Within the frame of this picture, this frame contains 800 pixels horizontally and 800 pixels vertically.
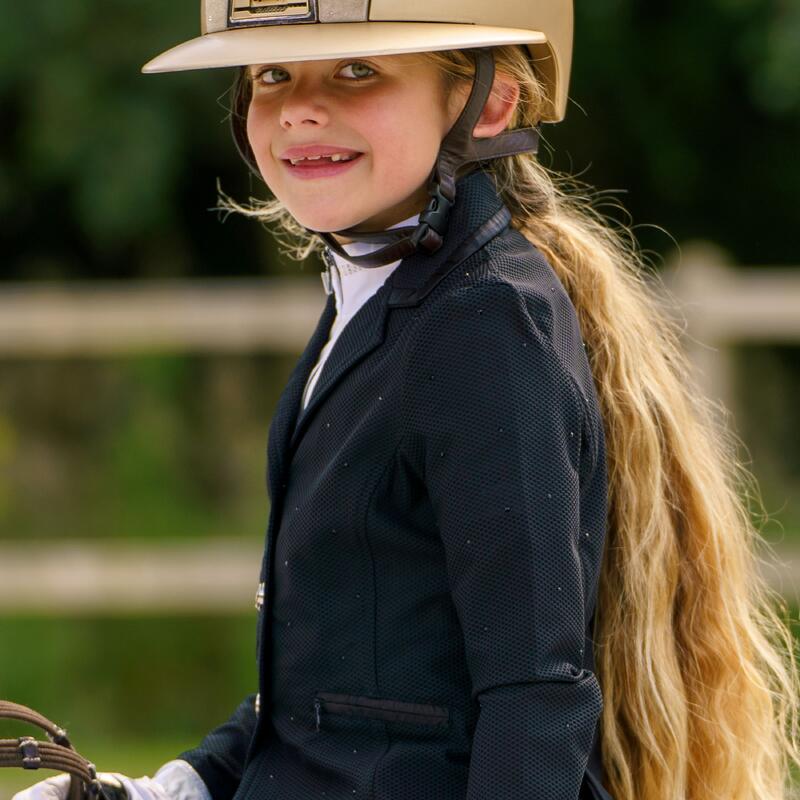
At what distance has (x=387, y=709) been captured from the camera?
67.5 inches

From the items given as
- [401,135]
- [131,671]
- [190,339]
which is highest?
[401,135]

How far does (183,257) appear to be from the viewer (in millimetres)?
8359

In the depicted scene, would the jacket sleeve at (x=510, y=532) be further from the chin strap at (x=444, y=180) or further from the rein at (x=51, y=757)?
the rein at (x=51, y=757)

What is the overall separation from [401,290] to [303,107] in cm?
26

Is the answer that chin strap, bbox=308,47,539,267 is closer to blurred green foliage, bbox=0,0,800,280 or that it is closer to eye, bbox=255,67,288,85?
eye, bbox=255,67,288,85

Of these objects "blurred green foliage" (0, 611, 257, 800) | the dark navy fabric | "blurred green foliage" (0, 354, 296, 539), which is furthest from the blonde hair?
"blurred green foliage" (0, 354, 296, 539)

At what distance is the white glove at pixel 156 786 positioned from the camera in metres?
1.91

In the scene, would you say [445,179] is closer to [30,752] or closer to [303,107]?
[303,107]

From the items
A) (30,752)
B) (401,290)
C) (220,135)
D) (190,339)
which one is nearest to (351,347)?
(401,290)

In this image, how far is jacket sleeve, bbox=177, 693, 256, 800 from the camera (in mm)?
2084

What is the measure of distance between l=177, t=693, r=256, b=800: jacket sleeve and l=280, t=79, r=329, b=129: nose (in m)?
0.82

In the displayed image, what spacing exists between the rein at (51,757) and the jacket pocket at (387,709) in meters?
0.35

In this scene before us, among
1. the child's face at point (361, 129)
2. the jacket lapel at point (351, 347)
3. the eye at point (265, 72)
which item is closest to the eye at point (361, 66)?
the child's face at point (361, 129)

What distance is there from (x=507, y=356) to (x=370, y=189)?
312 mm
